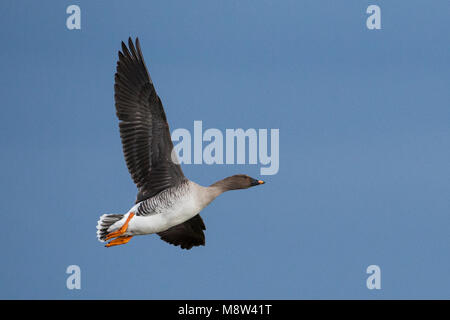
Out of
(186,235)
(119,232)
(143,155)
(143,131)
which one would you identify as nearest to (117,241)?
(119,232)

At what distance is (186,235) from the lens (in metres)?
13.5

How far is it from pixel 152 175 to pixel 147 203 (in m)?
0.49

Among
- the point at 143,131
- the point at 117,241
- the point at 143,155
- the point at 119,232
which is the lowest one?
the point at 117,241

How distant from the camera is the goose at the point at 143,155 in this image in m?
11.9

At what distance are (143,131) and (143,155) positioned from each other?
0.37 metres

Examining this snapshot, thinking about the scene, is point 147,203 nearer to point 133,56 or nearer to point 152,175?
point 152,175

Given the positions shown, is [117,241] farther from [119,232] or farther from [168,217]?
[168,217]

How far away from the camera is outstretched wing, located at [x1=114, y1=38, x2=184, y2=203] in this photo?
39.6 ft

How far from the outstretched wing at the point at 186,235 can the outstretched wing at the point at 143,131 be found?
58.2 inches

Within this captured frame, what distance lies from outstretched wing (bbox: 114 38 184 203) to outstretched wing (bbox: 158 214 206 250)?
148cm

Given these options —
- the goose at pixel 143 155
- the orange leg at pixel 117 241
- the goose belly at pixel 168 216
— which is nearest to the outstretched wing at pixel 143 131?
the goose at pixel 143 155

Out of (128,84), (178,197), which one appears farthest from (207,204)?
(128,84)
